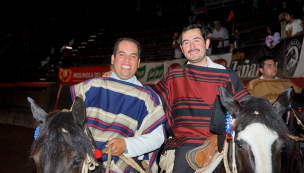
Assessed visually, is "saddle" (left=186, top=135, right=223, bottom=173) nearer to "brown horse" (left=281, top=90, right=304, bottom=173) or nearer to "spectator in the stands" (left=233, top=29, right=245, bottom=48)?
"brown horse" (left=281, top=90, right=304, bottom=173)

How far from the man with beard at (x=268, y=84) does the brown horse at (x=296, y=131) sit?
365mm

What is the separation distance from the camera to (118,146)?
78.4 inches

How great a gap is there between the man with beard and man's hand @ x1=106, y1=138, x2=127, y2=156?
3.08 m

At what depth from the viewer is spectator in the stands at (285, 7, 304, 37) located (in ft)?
22.6

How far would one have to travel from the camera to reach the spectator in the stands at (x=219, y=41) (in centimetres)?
973

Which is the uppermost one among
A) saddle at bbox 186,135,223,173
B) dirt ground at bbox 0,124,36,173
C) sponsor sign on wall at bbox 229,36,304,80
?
sponsor sign on wall at bbox 229,36,304,80

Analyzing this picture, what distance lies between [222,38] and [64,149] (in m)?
9.48

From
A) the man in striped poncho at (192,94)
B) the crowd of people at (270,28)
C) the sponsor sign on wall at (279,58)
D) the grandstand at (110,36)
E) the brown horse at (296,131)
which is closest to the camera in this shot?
the man in striped poncho at (192,94)

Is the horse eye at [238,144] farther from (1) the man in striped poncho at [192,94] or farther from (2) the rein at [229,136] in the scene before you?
(1) the man in striped poncho at [192,94]

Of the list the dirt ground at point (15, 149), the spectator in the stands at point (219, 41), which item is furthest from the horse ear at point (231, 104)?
the spectator in the stands at point (219, 41)

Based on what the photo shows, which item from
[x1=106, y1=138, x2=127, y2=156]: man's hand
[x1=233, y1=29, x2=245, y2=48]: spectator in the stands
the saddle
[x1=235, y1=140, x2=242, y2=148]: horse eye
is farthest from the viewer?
[x1=233, y1=29, x2=245, y2=48]: spectator in the stands

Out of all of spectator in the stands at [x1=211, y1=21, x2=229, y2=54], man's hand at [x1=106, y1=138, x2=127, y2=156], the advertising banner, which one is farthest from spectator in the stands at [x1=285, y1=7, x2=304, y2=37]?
man's hand at [x1=106, y1=138, x2=127, y2=156]

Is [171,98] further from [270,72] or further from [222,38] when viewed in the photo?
[222,38]

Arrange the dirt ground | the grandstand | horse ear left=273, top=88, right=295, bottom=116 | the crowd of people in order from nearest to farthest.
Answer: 1. horse ear left=273, top=88, right=295, bottom=116
2. the dirt ground
3. the crowd of people
4. the grandstand
